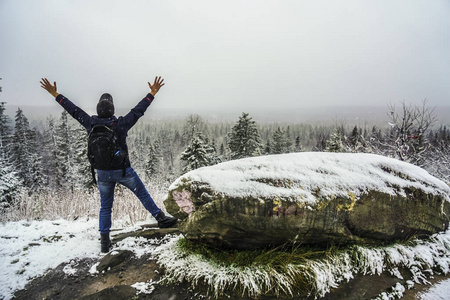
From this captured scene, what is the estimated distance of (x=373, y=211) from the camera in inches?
131

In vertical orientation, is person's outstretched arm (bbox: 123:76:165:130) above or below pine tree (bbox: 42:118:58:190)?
above

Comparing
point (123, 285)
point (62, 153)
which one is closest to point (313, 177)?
point (123, 285)

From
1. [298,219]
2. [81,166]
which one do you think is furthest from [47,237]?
[81,166]

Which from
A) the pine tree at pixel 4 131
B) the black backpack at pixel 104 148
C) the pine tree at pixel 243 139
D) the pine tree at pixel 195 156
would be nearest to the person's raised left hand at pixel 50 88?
the black backpack at pixel 104 148

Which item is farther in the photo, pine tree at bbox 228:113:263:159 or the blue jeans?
pine tree at bbox 228:113:263:159

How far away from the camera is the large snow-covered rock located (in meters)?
3.11

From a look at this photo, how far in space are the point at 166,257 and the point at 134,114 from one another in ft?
7.93

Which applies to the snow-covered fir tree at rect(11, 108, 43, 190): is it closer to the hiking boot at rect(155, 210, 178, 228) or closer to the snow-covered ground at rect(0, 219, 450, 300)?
the snow-covered ground at rect(0, 219, 450, 300)

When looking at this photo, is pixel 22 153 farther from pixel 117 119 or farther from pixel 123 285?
pixel 123 285

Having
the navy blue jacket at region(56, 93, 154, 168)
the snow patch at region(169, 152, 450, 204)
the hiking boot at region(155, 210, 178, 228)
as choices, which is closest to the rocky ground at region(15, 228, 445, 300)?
the hiking boot at region(155, 210, 178, 228)

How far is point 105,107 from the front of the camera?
3510 mm

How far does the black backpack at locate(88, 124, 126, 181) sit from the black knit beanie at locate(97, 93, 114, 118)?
250mm

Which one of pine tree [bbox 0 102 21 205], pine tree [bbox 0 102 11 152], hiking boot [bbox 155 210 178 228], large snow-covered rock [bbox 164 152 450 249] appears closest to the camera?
large snow-covered rock [bbox 164 152 450 249]

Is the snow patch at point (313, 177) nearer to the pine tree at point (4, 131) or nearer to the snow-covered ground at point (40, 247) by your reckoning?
the snow-covered ground at point (40, 247)
